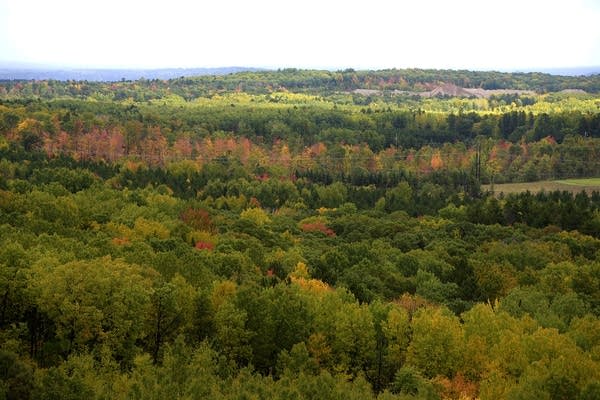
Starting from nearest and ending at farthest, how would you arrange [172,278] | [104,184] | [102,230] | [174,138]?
[172,278]
[102,230]
[104,184]
[174,138]

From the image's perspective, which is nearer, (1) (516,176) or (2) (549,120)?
(1) (516,176)

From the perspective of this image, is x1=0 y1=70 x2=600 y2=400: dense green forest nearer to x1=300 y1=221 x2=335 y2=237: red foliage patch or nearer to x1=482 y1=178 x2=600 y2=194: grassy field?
x1=300 y1=221 x2=335 y2=237: red foliage patch

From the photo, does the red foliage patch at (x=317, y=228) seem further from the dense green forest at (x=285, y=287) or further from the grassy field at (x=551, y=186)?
the grassy field at (x=551, y=186)

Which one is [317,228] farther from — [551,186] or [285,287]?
[551,186]

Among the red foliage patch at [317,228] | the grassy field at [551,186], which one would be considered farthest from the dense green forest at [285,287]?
the grassy field at [551,186]

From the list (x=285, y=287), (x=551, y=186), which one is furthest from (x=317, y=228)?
(x=551, y=186)

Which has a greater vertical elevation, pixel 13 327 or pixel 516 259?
pixel 13 327

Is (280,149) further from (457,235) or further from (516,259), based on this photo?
(516,259)

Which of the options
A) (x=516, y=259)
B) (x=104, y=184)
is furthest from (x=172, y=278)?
(x=104, y=184)

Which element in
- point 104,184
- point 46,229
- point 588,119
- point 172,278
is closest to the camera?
point 172,278
